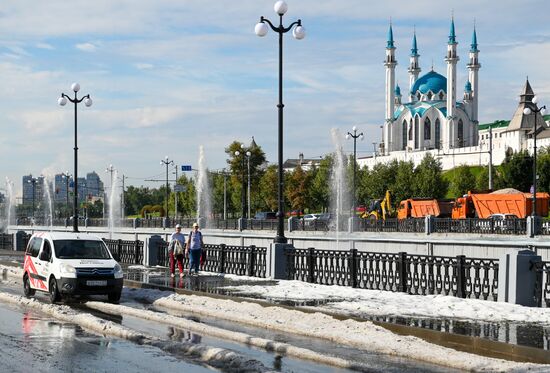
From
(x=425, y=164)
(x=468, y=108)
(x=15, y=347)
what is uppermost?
(x=468, y=108)

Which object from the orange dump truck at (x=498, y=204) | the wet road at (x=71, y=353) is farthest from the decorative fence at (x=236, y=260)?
the orange dump truck at (x=498, y=204)

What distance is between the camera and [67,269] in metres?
19.5

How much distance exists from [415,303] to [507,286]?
6.09 feet

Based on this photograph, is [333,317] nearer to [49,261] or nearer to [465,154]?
[49,261]

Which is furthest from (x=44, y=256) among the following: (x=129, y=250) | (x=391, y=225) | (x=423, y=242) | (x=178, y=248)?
(x=391, y=225)

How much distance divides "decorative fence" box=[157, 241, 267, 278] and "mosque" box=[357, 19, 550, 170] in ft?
382

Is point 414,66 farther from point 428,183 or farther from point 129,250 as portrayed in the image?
point 129,250

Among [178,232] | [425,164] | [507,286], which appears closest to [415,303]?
[507,286]

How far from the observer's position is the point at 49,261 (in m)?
20.3

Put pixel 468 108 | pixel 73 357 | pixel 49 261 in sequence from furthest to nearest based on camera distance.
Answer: pixel 468 108, pixel 49 261, pixel 73 357

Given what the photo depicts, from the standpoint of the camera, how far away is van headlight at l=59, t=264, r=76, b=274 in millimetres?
19422

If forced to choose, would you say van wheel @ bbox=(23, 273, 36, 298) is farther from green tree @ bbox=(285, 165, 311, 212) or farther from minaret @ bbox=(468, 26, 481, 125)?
minaret @ bbox=(468, 26, 481, 125)

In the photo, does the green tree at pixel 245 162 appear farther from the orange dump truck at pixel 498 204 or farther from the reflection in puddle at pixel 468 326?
the reflection in puddle at pixel 468 326

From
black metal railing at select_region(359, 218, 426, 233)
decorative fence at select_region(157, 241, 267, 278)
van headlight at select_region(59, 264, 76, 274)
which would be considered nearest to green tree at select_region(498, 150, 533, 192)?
black metal railing at select_region(359, 218, 426, 233)
